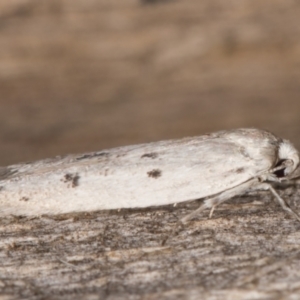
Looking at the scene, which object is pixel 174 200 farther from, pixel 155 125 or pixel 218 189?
pixel 155 125

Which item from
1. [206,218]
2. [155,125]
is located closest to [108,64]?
[155,125]

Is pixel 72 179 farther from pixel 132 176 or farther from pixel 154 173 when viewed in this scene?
pixel 154 173

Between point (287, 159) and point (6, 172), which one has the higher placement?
point (6, 172)

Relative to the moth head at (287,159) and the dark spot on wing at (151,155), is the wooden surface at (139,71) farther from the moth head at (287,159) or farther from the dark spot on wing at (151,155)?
the dark spot on wing at (151,155)

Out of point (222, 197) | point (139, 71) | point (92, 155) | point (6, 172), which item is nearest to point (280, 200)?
point (222, 197)

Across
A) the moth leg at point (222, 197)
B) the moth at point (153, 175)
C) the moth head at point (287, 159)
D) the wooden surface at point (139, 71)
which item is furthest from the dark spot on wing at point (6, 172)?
the wooden surface at point (139, 71)

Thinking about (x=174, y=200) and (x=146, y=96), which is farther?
(x=146, y=96)
